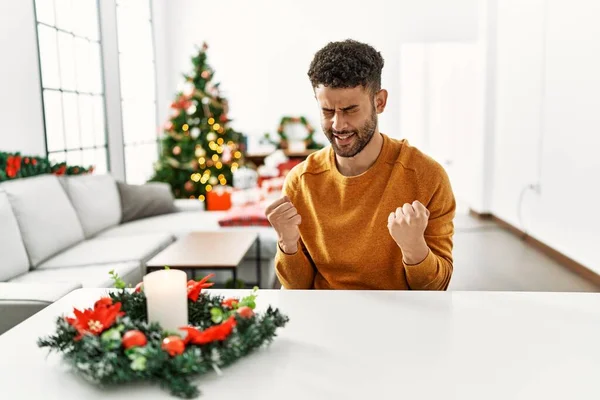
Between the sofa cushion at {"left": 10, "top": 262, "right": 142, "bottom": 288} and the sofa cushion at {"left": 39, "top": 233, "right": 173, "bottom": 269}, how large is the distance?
8cm

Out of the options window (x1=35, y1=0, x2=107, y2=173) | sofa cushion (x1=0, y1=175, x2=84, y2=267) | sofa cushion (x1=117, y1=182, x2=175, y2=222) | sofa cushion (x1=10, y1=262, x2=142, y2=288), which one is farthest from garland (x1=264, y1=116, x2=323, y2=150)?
sofa cushion (x1=10, y1=262, x2=142, y2=288)

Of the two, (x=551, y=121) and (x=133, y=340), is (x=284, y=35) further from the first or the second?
(x=133, y=340)

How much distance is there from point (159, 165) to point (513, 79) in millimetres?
3655

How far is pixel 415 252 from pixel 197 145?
4997 mm

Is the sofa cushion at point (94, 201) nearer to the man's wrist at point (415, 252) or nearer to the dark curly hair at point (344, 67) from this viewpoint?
the dark curly hair at point (344, 67)

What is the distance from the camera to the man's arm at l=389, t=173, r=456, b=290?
4.32 ft

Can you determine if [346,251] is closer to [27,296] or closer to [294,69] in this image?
[27,296]

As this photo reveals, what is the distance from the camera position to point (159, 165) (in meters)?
6.37

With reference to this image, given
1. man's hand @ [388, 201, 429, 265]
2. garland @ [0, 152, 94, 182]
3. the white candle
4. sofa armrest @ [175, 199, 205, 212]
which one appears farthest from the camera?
sofa armrest @ [175, 199, 205, 212]

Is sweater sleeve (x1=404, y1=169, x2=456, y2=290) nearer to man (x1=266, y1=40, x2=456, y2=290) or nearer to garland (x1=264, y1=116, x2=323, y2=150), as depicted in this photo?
man (x1=266, y1=40, x2=456, y2=290)

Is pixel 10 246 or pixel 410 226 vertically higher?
pixel 410 226

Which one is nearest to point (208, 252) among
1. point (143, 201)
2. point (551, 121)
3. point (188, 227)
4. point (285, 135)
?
point (188, 227)

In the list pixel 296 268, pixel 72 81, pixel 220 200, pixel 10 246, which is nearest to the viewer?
pixel 296 268

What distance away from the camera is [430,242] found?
5.19ft
